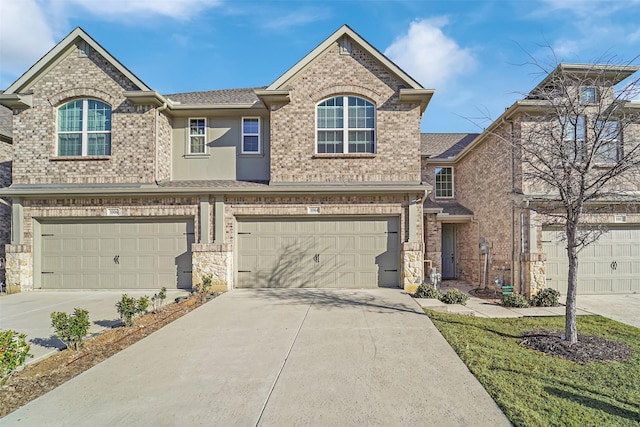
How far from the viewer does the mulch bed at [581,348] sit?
17.3ft

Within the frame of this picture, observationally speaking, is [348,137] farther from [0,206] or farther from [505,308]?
[0,206]

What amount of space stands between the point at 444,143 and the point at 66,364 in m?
17.2

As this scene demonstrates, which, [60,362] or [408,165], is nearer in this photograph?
[60,362]

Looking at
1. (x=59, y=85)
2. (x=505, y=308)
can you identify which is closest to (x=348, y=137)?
(x=505, y=308)

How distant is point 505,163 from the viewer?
11656mm

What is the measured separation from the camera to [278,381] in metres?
4.31

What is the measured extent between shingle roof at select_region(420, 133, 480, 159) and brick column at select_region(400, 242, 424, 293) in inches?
270

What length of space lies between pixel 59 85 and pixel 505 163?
15374 millimetres

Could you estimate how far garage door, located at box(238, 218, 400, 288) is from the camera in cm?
1051

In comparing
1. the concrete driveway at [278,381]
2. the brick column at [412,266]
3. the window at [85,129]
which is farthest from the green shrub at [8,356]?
the brick column at [412,266]

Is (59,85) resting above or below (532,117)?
above

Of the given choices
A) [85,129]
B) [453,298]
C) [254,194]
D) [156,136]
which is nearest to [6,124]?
[85,129]

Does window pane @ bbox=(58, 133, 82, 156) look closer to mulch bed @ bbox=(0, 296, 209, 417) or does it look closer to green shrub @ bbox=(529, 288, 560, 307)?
mulch bed @ bbox=(0, 296, 209, 417)

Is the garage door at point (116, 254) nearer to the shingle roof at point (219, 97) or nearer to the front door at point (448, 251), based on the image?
the shingle roof at point (219, 97)
